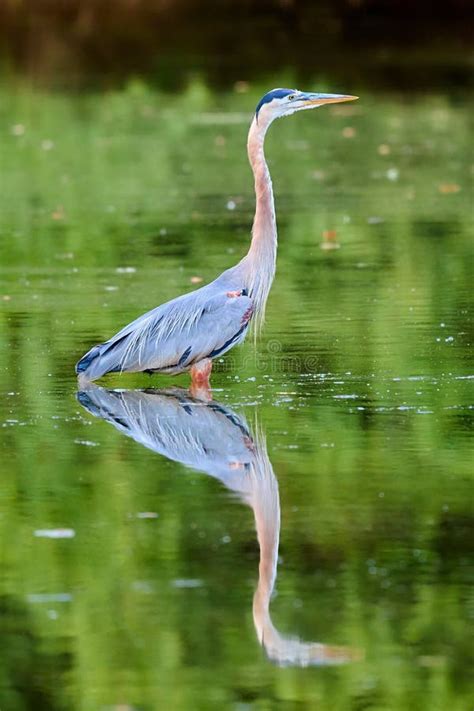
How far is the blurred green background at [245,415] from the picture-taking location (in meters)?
5.70

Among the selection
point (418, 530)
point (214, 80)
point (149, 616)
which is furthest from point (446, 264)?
point (214, 80)

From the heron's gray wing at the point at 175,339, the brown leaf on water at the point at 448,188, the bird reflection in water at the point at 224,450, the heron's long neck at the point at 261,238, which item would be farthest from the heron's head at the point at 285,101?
the brown leaf on water at the point at 448,188

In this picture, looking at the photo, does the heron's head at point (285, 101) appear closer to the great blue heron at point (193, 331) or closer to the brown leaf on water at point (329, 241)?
the great blue heron at point (193, 331)

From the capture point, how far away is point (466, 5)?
119 ft

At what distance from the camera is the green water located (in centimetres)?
563

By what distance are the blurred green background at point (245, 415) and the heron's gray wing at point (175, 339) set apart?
0.23 m

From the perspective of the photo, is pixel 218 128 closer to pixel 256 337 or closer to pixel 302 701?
pixel 256 337

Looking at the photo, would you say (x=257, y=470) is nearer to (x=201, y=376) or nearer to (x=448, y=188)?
(x=201, y=376)

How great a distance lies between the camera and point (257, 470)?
7.64 metres

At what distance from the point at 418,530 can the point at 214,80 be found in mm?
20241

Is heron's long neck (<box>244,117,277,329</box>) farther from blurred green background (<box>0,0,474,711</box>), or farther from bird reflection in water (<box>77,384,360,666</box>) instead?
bird reflection in water (<box>77,384,360,666</box>)

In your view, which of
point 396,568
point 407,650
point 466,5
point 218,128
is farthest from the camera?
point 466,5

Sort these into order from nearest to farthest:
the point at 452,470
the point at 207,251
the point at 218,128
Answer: the point at 452,470 < the point at 207,251 < the point at 218,128

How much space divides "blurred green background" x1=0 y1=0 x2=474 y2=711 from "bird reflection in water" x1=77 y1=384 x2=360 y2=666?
59 millimetres
